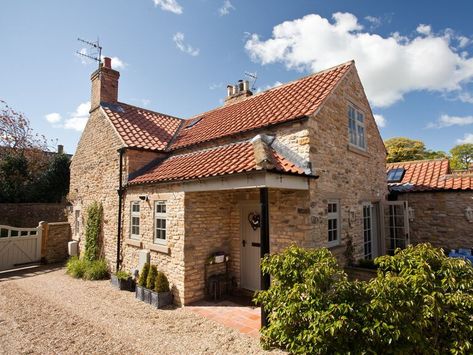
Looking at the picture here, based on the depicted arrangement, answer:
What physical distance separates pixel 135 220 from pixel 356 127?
894cm

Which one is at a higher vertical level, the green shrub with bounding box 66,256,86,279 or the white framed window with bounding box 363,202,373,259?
the white framed window with bounding box 363,202,373,259

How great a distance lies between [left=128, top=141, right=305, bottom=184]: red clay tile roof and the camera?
6.41 metres

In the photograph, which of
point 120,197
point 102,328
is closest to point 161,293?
point 102,328

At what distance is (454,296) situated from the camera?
11.4 feet

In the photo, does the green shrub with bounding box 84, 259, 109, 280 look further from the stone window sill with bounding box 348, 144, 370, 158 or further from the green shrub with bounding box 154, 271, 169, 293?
the stone window sill with bounding box 348, 144, 370, 158

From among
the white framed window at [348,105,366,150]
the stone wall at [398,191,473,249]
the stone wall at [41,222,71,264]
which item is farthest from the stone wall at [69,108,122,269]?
the stone wall at [398,191,473,249]

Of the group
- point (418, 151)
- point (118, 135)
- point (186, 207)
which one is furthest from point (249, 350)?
point (418, 151)

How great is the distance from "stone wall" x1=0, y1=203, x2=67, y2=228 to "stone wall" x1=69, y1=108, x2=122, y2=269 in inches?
188

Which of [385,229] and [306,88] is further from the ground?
[306,88]

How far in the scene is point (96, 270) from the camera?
10.3 m

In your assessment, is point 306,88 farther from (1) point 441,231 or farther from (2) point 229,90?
(1) point 441,231

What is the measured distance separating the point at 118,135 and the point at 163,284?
655 centimetres

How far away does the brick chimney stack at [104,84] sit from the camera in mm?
12898

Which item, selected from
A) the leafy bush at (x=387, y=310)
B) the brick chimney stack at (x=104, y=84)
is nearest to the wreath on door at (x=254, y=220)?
the leafy bush at (x=387, y=310)
